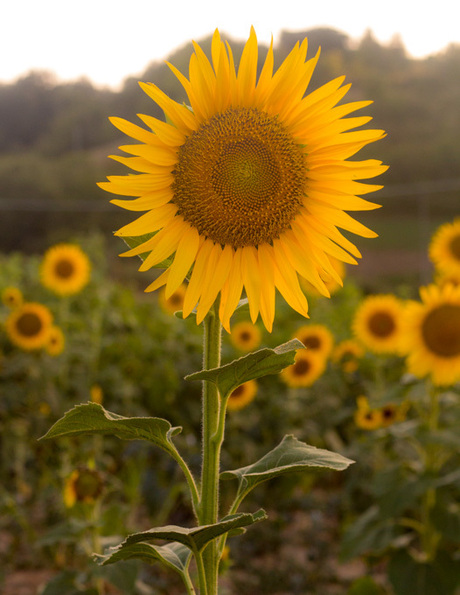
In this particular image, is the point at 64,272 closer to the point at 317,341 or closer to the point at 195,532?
the point at 317,341

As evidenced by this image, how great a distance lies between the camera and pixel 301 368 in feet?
9.81

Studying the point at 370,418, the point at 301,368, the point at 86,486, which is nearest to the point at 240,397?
the point at 301,368

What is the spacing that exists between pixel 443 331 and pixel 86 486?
1240 millimetres

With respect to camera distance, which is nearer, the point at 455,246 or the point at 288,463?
the point at 288,463

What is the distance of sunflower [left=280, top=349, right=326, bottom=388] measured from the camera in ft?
9.68

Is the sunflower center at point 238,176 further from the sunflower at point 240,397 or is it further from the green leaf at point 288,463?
the sunflower at point 240,397

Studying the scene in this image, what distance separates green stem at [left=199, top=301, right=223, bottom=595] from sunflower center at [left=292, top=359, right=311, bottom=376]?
7.04 ft

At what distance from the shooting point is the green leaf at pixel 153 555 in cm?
74

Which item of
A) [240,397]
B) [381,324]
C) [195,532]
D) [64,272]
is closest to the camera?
[195,532]

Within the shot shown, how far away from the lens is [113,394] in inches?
115

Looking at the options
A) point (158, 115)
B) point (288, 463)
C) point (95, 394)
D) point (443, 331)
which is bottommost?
point (95, 394)

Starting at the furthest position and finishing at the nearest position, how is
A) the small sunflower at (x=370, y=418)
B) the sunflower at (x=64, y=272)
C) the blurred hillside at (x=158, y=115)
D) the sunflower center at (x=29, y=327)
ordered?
1. the blurred hillside at (x=158, y=115)
2. the sunflower at (x=64, y=272)
3. the sunflower center at (x=29, y=327)
4. the small sunflower at (x=370, y=418)

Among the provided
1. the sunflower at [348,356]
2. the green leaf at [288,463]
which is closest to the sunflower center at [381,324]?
the sunflower at [348,356]

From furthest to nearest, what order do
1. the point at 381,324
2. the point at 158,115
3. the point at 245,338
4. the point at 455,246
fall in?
the point at 158,115 → the point at 245,338 → the point at 381,324 → the point at 455,246
